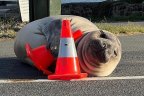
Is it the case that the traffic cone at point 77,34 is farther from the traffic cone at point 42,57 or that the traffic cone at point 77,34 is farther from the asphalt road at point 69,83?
the asphalt road at point 69,83

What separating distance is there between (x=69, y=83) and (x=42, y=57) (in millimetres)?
824

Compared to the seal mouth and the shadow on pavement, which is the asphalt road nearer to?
the shadow on pavement

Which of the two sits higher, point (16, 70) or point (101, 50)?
point (101, 50)

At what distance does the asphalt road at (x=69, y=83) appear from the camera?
6.56m

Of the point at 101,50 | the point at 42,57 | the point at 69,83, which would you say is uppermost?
the point at 101,50

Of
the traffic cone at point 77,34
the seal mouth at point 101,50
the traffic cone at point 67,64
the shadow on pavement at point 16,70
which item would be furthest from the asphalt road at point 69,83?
the traffic cone at point 77,34

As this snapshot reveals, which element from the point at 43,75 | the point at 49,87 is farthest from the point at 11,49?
the point at 49,87

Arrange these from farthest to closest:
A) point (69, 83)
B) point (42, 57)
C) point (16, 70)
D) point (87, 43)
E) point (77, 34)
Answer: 1. point (16, 70)
2. point (77, 34)
3. point (42, 57)
4. point (87, 43)
5. point (69, 83)

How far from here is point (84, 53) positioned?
7379 millimetres

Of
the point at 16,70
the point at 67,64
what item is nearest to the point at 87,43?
the point at 67,64

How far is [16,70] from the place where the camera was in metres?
8.21

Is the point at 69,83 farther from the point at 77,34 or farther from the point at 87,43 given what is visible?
the point at 77,34

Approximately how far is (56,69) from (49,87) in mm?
466

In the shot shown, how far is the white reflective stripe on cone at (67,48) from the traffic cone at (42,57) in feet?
1.29
